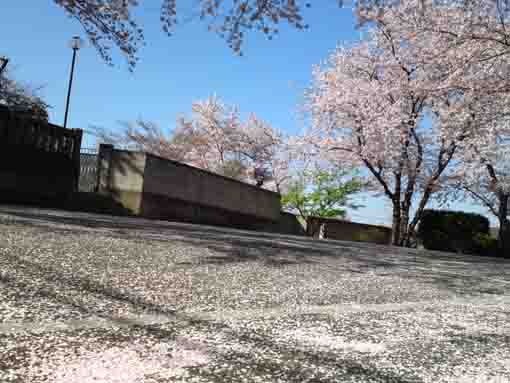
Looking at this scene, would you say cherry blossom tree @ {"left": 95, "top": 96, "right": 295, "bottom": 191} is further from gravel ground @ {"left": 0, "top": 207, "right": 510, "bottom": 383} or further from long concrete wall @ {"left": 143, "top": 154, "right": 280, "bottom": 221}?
gravel ground @ {"left": 0, "top": 207, "right": 510, "bottom": 383}

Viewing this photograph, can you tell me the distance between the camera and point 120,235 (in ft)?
12.0

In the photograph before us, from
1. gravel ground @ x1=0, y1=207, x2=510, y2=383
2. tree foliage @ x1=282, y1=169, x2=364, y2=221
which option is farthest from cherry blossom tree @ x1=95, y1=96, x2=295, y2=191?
gravel ground @ x1=0, y1=207, x2=510, y2=383

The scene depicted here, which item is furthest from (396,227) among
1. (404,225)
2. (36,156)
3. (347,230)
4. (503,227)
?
(36,156)

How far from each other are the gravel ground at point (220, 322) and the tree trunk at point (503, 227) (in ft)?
47.2

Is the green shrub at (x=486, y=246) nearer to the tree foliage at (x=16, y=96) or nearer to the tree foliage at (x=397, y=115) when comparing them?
the tree foliage at (x=397, y=115)

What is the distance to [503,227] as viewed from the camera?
1647cm

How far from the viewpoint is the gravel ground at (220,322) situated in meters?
1.04

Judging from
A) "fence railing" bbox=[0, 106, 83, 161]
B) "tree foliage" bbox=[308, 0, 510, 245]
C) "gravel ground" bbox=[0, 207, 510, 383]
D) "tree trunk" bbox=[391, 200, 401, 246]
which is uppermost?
"tree foliage" bbox=[308, 0, 510, 245]

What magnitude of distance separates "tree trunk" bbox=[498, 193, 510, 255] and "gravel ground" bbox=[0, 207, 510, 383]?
567 inches

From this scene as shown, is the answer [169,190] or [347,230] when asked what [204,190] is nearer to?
[169,190]

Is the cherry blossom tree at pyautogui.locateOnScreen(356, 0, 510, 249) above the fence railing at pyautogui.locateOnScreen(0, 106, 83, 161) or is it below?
above

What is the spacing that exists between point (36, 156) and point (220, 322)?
343 inches

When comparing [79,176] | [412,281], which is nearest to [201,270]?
[412,281]

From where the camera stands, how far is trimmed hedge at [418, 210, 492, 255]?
15.3 metres
